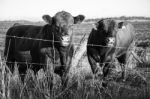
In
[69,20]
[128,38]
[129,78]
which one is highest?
[69,20]

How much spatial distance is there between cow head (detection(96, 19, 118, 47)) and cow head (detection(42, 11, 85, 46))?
1033 millimetres

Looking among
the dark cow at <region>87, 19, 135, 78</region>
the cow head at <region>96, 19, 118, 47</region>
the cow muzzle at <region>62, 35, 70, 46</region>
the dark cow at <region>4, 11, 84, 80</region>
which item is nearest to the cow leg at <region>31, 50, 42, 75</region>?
the dark cow at <region>4, 11, 84, 80</region>

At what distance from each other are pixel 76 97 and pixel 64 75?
1.16 meters

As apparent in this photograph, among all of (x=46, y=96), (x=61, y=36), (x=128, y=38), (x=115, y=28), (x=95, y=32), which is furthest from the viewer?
(x=128, y=38)

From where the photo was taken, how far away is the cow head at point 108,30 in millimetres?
6422

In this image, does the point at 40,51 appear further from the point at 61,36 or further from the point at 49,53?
the point at 61,36

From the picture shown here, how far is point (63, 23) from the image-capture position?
5.37 metres

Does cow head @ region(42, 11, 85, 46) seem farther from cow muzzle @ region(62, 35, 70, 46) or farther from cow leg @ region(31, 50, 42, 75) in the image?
cow leg @ region(31, 50, 42, 75)

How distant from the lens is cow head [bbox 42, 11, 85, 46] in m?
5.09

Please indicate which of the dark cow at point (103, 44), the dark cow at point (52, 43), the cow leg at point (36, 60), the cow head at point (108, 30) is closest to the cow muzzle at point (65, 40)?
the dark cow at point (52, 43)

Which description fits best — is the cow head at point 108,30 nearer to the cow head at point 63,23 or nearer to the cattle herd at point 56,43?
the cattle herd at point 56,43

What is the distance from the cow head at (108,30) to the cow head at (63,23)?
1033 millimetres

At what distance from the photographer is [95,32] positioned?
731 centimetres

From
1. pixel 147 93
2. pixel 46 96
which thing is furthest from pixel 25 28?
pixel 147 93
